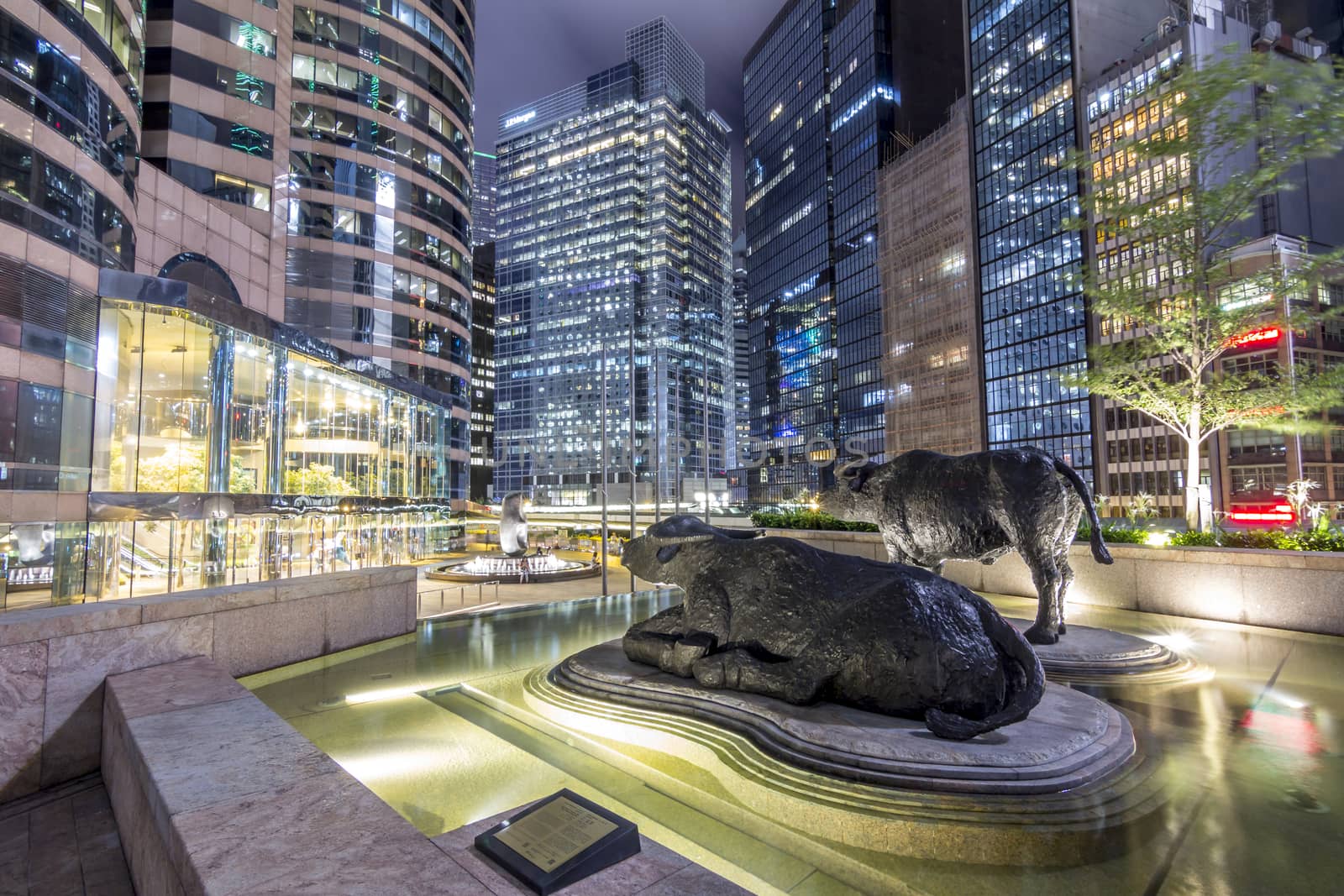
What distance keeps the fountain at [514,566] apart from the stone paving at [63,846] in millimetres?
18422

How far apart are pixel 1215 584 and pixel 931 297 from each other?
249 ft

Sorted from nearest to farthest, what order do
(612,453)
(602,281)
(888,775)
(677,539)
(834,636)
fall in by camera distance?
1. (888,775)
2. (834,636)
3. (677,539)
4. (612,453)
5. (602,281)

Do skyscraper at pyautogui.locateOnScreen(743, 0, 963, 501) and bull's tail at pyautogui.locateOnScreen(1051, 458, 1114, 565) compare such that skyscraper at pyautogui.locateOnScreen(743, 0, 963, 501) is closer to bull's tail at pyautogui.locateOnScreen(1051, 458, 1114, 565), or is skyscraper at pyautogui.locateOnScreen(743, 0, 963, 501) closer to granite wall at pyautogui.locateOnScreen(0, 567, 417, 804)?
bull's tail at pyautogui.locateOnScreen(1051, 458, 1114, 565)

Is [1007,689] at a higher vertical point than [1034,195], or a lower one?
lower

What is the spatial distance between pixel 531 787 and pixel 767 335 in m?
115

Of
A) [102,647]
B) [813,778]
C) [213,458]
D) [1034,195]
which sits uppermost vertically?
[1034,195]

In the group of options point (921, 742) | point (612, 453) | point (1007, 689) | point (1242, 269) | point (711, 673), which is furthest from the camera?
point (612, 453)

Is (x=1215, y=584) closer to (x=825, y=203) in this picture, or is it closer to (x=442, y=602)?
(x=442, y=602)

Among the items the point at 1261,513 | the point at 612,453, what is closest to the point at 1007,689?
the point at 1261,513

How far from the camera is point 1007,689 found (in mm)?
4934

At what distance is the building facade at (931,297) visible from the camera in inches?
2975

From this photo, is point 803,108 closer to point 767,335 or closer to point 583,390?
point 767,335

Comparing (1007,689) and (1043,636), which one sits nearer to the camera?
(1007,689)

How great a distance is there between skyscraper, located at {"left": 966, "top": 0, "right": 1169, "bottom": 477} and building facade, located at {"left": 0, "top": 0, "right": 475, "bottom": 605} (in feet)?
191
